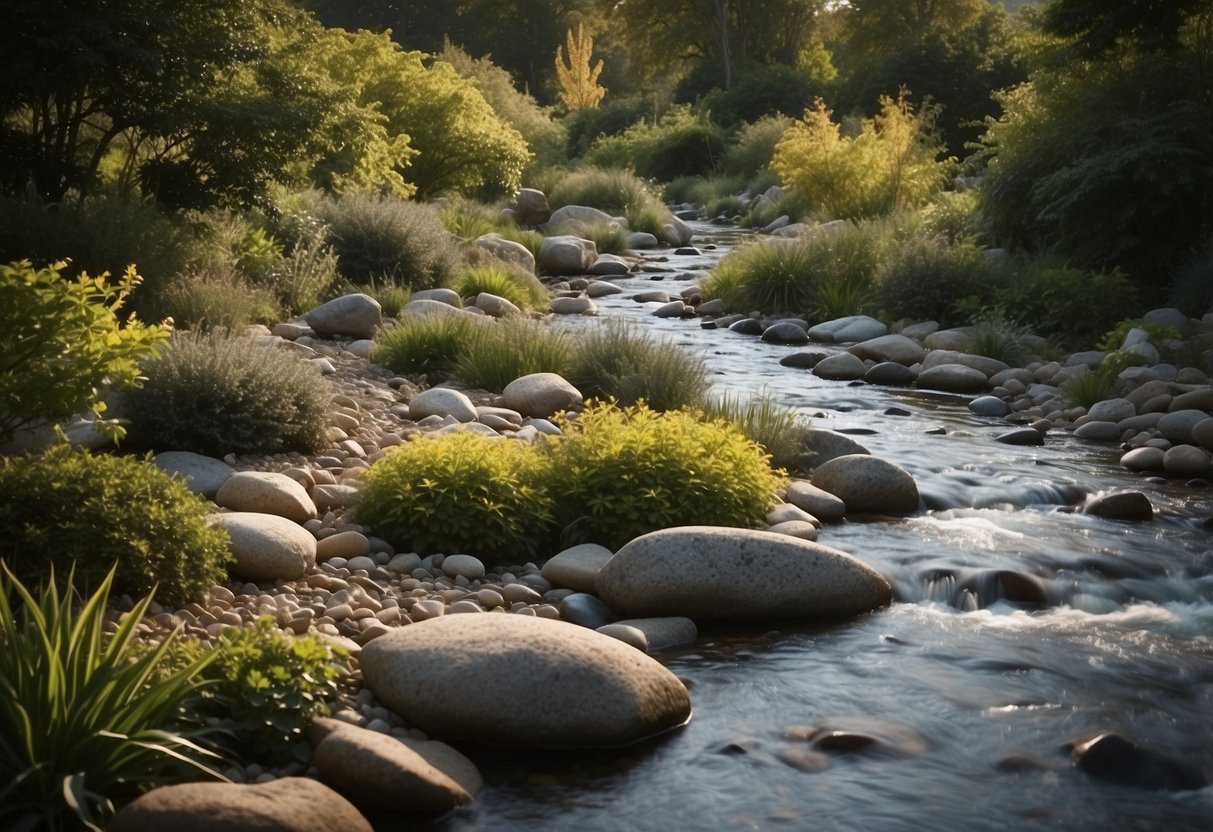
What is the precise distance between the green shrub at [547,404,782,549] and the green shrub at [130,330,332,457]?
1715 mm

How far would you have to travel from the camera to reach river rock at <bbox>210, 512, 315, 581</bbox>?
5809 mm

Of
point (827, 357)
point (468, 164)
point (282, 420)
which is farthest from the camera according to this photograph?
point (468, 164)

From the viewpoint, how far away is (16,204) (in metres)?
9.48

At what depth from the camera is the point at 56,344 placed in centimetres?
511

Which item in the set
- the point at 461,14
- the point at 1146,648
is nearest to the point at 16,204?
the point at 1146,648

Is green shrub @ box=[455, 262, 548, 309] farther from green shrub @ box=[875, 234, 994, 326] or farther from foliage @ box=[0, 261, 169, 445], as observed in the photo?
foliage @ box=[0, 261, 169, 445]

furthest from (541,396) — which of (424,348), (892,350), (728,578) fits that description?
(892,350)

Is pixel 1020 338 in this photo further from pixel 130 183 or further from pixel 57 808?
pixel 57 808

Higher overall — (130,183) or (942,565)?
(130,183)

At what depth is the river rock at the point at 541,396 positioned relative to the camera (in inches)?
359

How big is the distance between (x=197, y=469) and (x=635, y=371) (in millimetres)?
3679

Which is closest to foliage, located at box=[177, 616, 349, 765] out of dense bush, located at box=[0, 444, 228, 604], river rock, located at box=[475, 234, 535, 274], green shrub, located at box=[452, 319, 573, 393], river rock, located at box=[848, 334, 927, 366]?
dense bush, located at box=[0, 444, 228, 604]

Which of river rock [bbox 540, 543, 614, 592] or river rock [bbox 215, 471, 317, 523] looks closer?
river rock [bbox 540, 543, 614, 592]

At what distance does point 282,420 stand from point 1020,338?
7.95m
